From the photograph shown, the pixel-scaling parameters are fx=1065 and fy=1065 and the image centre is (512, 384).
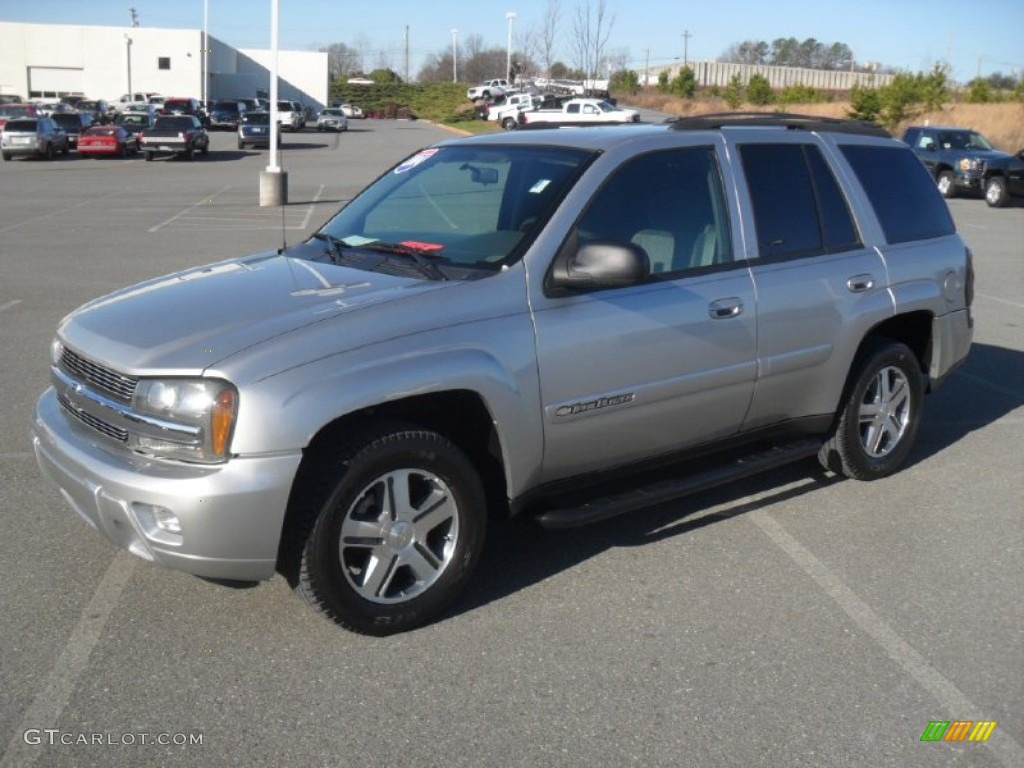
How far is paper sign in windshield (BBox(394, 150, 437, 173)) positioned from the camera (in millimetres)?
5305

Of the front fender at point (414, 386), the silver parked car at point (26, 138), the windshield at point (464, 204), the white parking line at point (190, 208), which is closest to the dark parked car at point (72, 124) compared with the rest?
the silver parked car at point (26, 138)

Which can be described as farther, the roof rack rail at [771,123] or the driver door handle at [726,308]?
the roof rack rail at [771,123]

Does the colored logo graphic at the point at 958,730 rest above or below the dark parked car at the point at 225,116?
below

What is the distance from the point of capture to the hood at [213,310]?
12.0 ft

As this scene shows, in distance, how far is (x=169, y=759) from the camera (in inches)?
125

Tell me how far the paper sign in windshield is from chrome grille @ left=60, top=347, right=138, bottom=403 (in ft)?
6.29

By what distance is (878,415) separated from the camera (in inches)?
226

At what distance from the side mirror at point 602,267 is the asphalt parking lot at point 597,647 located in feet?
4.13

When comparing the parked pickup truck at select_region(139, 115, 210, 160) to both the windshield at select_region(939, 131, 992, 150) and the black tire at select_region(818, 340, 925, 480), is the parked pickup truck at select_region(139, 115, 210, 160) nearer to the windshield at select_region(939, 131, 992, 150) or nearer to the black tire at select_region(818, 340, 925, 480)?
the windshield at select_region(939, 131, 992, 150)

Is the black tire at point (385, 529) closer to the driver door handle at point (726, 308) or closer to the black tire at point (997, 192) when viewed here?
the driver door handle at point (726, 308)

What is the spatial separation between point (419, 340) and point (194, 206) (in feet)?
63.1

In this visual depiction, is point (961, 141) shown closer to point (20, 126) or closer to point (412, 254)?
point (412, 254)

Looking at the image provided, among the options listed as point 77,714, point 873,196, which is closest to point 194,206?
point 873,196

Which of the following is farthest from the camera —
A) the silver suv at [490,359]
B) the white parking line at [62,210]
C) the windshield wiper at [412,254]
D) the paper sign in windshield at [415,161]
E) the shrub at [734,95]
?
the shrub at [734,95]
